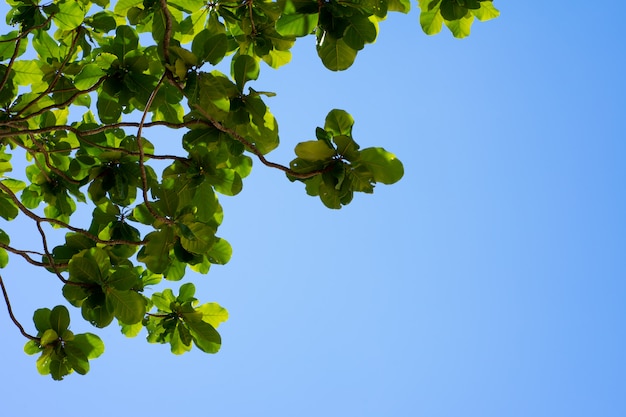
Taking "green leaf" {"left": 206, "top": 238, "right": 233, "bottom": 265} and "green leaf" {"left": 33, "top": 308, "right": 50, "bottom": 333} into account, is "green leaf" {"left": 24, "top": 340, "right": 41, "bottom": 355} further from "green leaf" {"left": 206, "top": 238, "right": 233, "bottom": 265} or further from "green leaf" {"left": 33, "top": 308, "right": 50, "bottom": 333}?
"green leaf" {"left": 206, "top": 238, "right": 233, "bottom": 265}

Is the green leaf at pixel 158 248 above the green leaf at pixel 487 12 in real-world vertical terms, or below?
below

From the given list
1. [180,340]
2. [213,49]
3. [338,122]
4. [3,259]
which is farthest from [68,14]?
[180,340]

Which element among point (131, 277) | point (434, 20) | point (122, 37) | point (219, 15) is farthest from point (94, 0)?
point (434, 20)

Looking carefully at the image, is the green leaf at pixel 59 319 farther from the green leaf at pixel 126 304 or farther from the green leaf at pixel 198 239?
the green leaf at pixel 198 239

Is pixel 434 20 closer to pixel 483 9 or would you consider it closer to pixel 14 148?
pixel 483 9

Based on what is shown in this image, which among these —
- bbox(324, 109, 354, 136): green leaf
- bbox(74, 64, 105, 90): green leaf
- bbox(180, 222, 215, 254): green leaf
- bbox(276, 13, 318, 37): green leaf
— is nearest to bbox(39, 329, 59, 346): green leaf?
bbox(180, 222, 215, 254): green leaf

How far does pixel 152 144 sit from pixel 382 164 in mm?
1512

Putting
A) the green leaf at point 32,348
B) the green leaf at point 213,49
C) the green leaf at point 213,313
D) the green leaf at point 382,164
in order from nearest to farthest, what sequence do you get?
the green leaf at point 382,164 < the green leaf at point 213,49 < the green leaf at point 32,348 < the green leaf at point 213,313

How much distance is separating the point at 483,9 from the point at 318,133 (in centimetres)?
145

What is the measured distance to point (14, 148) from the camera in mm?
3928

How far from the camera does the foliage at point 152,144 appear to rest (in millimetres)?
2734

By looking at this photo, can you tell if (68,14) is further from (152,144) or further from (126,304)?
(126,304)

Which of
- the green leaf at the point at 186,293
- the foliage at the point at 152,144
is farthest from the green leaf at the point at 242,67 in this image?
the green leaf at the point at 186,293

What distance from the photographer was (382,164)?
8.71ft
